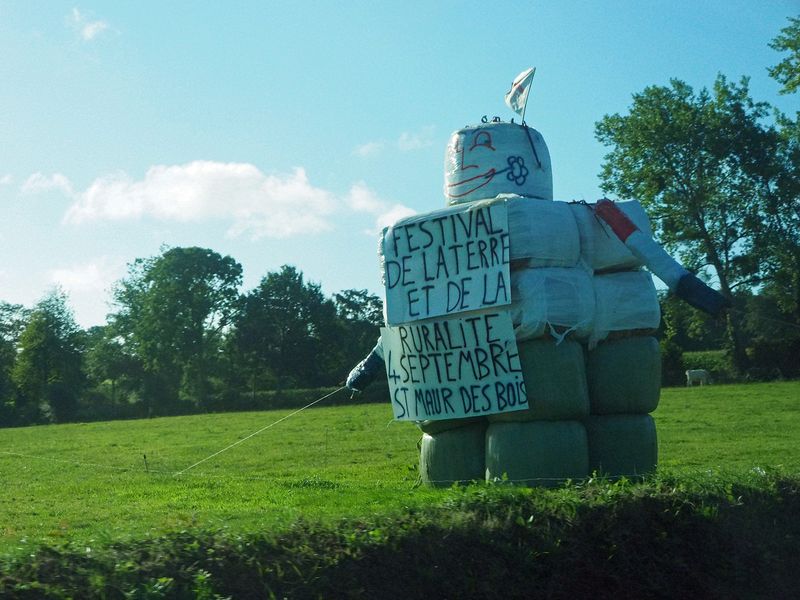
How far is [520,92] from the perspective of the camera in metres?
12.7

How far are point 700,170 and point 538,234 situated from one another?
118 ft

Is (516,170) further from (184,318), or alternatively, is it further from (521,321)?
(184,318)

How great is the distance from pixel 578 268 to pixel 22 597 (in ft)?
25.8

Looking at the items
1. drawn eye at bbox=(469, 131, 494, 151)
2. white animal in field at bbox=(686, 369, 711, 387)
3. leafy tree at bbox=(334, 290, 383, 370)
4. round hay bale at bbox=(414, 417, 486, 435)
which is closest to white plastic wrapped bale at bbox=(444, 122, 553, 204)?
drawn eye at bbox=(469, 131, 494, 151)

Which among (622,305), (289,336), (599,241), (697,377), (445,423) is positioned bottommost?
(445,423)

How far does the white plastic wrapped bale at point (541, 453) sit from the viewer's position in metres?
10.6

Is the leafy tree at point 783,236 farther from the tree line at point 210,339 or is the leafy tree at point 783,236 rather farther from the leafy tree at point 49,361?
the leafy tree at point 49,361

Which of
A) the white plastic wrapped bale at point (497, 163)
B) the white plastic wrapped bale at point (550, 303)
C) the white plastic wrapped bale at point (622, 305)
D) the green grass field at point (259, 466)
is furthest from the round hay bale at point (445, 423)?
the white plastic wrapped bale at point (497, 163)

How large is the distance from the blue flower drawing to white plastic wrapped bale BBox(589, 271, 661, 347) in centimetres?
159

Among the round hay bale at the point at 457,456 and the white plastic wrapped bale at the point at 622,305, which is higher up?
the white plastic wrapped bale at the point at 622,305

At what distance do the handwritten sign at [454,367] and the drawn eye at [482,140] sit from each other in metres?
2.29

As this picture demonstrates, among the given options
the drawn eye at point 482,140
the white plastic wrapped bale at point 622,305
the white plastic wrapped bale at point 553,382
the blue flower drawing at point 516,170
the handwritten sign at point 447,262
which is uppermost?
the drawn eye at point 482,140

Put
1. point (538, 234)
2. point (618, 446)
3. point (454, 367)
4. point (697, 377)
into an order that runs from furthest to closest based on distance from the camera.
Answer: point (697, 377), point (454, 367), point (618, 446), point (538, 234)

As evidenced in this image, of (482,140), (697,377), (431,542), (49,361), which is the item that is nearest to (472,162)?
(482,140)
